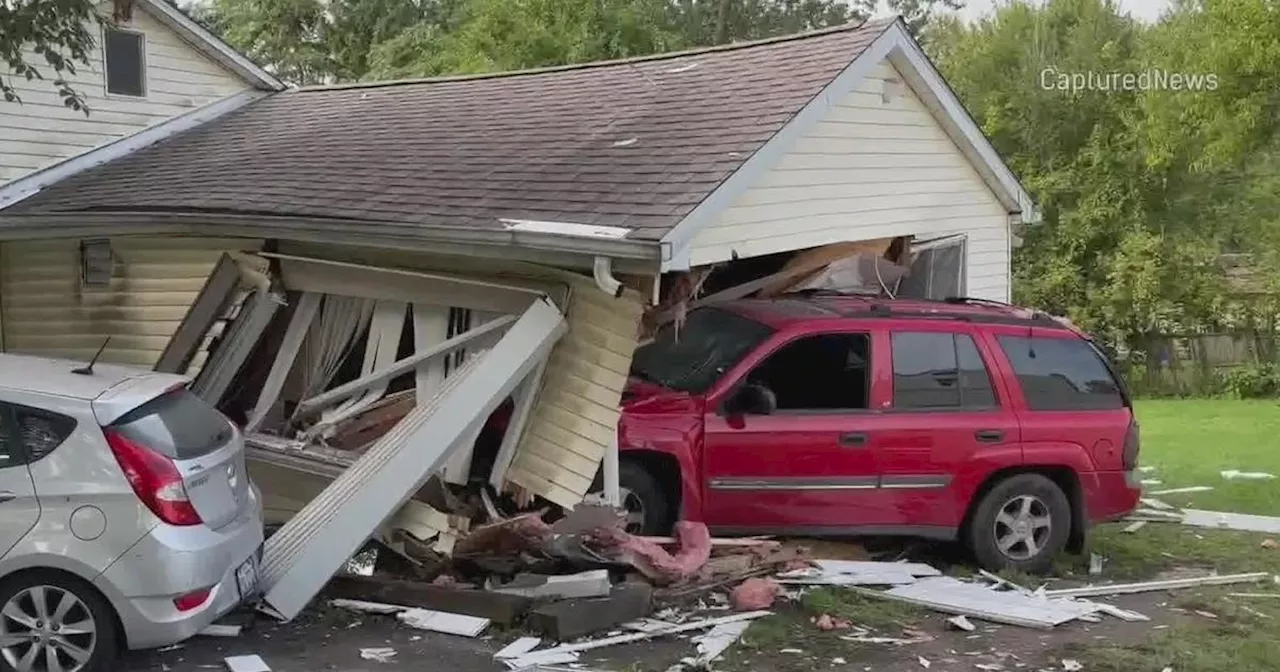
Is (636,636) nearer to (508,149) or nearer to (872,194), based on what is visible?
(508,149)

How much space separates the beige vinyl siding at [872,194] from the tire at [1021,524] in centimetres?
235

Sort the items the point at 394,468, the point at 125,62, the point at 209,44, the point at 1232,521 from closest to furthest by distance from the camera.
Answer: the point at 394,468, the point at 1232,521, the point at 125,62, the point at 209,44

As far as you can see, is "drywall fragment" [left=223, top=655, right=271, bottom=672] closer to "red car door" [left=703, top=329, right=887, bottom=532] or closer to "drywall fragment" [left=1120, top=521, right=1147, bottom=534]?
"red car door" [left=703, top=329, right=887, bottom=532]

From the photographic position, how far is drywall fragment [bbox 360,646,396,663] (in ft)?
21.2

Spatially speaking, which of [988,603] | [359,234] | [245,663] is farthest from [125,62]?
[988,603]

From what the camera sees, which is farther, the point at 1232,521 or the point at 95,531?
the point at 1232,521

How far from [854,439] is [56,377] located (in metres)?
4.95

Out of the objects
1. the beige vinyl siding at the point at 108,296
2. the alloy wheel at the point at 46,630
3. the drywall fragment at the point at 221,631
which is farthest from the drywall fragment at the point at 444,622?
the beige vinyl siding at the point at 108,296

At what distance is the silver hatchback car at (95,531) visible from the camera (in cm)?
570

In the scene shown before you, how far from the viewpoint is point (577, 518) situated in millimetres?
7688

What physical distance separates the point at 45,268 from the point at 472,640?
6.79 meters

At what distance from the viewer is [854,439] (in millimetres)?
8477

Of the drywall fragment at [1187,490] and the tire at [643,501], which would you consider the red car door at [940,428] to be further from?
the drywall fragment at [1187,490]

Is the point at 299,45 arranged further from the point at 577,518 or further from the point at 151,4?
the point at 577,518
